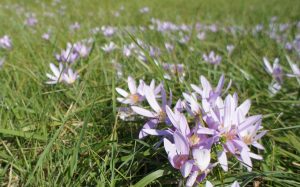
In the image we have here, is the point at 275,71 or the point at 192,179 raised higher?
the point at 275,71

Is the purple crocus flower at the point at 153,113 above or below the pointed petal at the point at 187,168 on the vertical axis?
above

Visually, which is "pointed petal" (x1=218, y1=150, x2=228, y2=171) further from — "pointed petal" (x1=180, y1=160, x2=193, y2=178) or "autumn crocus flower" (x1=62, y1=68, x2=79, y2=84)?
"autumn crocus flower" (x1=62, y1=68, x2=79, y2=84)

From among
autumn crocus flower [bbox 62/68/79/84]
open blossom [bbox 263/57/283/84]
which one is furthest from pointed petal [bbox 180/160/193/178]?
open blossom [bbox 263/57/283/84]

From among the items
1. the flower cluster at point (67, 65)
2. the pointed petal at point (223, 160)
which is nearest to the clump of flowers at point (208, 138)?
the pointed petal at point (223, 160)

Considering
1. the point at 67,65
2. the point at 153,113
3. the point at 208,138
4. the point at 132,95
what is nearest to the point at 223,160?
the point at 208,138

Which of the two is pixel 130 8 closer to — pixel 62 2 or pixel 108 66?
pixel 62 2

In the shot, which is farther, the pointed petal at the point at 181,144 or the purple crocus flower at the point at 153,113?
the purple crocus flower at the point at 153,113

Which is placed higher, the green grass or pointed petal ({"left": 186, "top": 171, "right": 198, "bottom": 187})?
the green grass

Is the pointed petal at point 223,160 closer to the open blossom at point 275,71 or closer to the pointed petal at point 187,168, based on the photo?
the pointed petal at point 187,168

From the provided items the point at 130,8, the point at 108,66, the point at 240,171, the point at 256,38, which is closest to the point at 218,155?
the point at 240,171

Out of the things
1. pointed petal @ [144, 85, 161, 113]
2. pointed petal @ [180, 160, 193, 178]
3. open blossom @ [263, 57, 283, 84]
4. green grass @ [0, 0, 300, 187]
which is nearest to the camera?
pointed petal @ [180, 160, 193, 178]

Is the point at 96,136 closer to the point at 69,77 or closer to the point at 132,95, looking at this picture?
the point at 132,95
